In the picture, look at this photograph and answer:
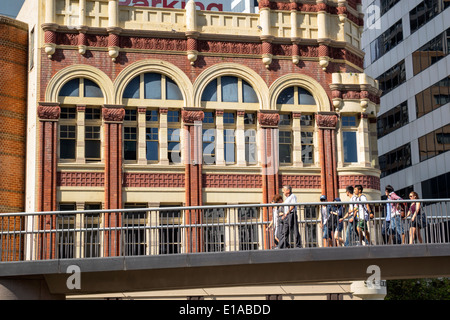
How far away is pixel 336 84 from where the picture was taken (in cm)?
4131

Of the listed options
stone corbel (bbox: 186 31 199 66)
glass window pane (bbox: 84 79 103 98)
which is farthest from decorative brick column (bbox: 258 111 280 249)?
glass window pane (bbox: 84 79 103 98)

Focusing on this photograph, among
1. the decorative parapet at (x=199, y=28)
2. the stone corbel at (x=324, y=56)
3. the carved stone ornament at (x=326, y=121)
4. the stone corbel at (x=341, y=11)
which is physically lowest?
the carved stone ornament at (x=326, y=121)

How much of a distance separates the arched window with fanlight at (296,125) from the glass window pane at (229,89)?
196 cm

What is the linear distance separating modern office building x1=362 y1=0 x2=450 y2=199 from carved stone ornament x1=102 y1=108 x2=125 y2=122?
2935 centimetres

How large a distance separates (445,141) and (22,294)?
4212 cm

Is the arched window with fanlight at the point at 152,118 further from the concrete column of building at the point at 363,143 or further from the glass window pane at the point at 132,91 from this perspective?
the concrete column of building at the point at 363,143

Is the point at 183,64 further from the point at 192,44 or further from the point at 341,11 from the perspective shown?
the point at 341,11

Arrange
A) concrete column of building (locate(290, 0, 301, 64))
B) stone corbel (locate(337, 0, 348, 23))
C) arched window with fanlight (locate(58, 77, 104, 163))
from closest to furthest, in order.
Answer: arched window with fanlight (locate(58, 77, 104, 163)) < concrete column of building (locate(290, 0, 301, 64)) < stone corbel (locate(337, 0, 348, 23))

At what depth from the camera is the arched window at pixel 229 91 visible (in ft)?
133

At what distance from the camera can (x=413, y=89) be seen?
219ft

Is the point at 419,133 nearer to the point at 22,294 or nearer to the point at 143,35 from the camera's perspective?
the point at 143,35

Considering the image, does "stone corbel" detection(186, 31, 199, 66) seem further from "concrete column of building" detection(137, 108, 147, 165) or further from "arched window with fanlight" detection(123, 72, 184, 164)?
"concrete column of building" detection(137, 108, 147, 165)

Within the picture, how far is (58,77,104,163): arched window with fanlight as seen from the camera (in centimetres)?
3881

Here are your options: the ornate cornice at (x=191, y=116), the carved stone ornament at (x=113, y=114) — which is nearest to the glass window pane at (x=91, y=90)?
the carved stone ornament at (x=113, y=114)
